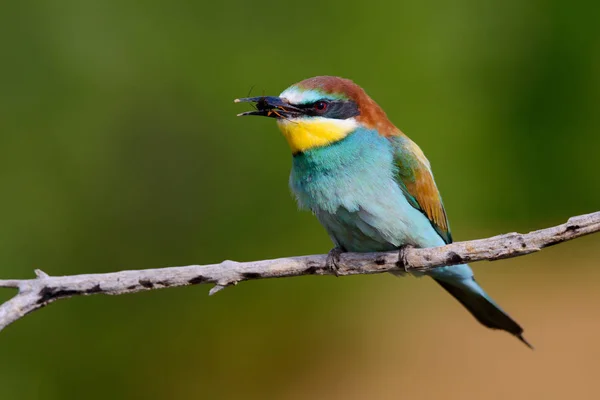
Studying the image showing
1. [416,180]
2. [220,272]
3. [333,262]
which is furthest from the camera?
[416,180]

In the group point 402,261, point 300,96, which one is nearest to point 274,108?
point 300,96

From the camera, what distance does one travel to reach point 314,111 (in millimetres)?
2467

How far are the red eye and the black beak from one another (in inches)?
2.2

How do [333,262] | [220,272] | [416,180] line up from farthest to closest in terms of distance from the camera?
[416,180] < [333,262] < [220,272]

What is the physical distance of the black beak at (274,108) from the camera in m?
2.43

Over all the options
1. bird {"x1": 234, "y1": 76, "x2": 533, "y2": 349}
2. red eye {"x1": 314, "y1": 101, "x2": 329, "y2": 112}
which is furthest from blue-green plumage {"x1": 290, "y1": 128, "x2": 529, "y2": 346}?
red eye {"x1": 314, "y1": 101, "x2": 329, "y2": 112}

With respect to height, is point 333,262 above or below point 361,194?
below

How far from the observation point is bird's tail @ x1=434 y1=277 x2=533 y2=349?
8.71 feet

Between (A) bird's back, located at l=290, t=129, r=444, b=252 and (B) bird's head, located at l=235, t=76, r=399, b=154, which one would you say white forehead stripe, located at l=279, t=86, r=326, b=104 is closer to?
(B) bird's head, located at l=235, t=76, r=399, b=154

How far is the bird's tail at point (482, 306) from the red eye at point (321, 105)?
2.39 feet

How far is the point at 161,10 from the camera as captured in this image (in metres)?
4.25

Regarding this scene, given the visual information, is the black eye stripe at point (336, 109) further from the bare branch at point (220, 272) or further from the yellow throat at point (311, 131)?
the bare branch at point (220, 272)

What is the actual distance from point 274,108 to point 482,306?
0.98 metres

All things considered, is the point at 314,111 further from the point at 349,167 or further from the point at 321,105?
the point at 349,167
